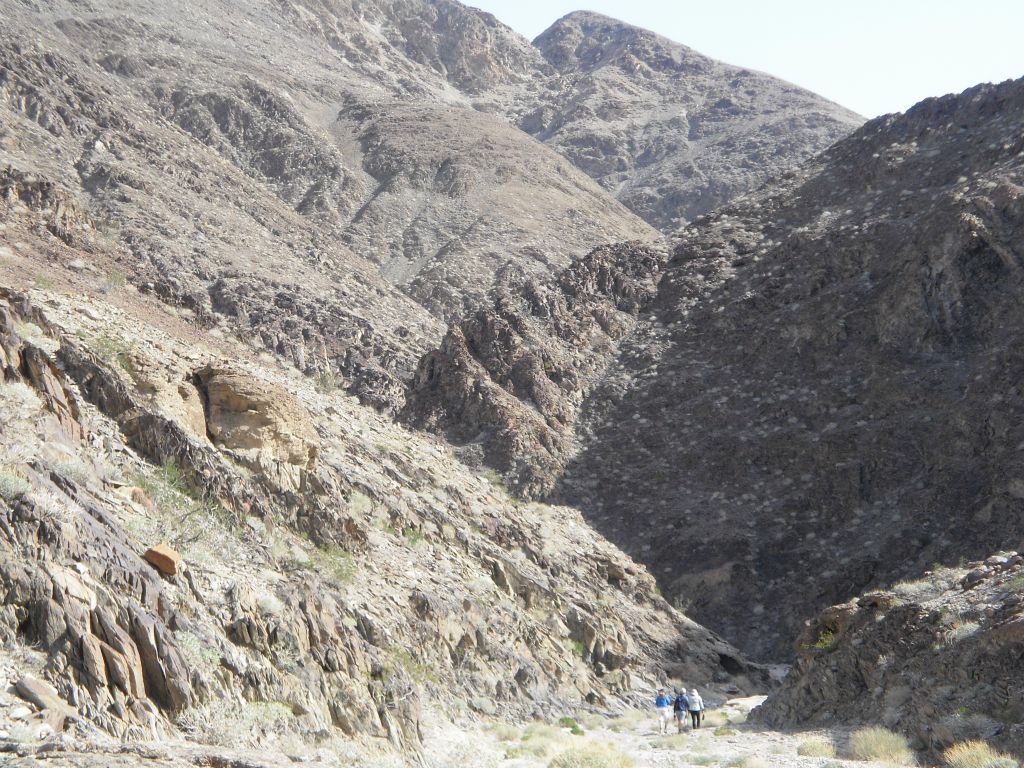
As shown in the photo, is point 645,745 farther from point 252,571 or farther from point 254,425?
point 254,425

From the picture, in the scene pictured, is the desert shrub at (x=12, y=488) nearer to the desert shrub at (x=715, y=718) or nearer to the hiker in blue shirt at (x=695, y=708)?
the hiker in blue shirt at (x=695, y=708)

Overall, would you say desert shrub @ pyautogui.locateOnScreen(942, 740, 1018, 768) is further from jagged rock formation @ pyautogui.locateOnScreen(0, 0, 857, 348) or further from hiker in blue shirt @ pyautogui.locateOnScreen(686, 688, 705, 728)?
jagged rock formation @ pyautogui.locateOnScreen(0, 0, 857, 348)

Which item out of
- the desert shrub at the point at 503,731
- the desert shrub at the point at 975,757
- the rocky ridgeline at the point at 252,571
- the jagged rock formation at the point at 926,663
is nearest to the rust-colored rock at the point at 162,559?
the rocky ridgeline at the point at 252,571

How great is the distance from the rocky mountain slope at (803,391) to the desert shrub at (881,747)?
1160 centimetres

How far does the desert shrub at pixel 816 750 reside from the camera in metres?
13.4

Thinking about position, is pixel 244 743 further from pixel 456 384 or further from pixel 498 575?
pixel 456 384

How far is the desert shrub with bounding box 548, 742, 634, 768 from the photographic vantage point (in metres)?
12.0

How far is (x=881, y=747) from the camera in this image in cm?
1313

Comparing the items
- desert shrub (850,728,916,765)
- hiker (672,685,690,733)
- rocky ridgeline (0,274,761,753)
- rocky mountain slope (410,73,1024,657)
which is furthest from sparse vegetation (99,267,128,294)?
desert shrub (850,728,916,765)

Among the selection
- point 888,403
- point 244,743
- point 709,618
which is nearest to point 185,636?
point 244,743

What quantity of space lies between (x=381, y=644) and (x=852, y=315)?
2466 cm

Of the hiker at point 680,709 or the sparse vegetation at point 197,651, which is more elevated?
the sparse vegetation at point 197,651

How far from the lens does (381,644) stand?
14.1m

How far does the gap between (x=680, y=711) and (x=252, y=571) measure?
7.94m
